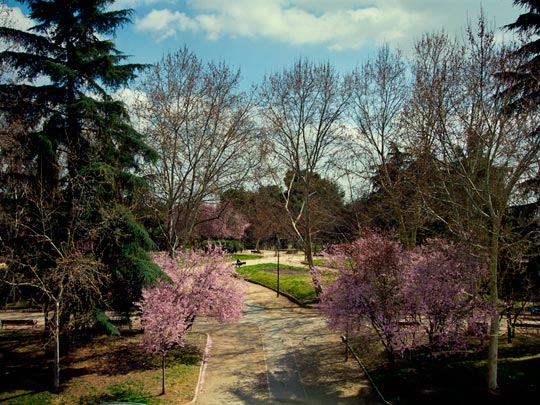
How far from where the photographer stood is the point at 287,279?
30016 millimetres

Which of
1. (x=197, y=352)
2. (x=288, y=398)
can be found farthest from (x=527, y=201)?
(x=197, y=352)

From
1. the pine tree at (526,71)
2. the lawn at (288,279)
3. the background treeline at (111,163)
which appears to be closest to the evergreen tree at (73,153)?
the background treeline at (111,163)

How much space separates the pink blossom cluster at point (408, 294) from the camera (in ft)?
40.4

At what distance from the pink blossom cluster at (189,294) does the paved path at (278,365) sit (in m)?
1.74

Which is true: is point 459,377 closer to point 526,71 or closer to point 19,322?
point 526,71

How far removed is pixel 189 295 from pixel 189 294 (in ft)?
0.12

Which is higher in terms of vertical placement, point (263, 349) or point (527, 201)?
point (527, 201)

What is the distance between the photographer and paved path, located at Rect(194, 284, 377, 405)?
1251cm

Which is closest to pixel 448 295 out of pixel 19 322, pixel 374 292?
pixel 374 292

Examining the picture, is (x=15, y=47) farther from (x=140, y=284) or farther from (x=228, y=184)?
(x=228, y=184)

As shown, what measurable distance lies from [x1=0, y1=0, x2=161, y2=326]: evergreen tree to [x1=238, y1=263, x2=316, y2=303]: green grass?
8.30m

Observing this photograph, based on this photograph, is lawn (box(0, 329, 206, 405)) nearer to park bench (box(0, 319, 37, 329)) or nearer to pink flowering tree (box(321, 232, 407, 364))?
park bench (box(0, 319, 37, 329))

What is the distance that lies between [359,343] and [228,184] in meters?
10.1

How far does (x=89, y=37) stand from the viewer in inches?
615
